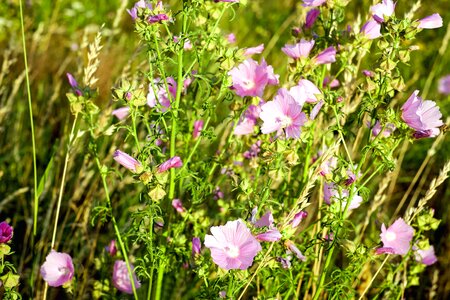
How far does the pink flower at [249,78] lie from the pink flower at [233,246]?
1.11 ft

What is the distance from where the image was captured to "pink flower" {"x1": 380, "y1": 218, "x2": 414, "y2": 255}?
1.40m

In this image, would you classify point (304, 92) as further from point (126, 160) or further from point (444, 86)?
point (444, 86)

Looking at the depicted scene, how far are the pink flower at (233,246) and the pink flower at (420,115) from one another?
15.2 inches

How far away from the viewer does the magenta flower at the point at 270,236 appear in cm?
116

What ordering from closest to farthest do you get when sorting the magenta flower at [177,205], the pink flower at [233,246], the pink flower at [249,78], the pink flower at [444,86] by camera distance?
the pink flower at [233,246], the pink flower at [249,78], the magenta flower at [177,205], the pink flower at [444,86]

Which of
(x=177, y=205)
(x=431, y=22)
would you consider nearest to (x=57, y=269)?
(x=177, y=205)

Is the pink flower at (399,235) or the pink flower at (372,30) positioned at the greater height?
the pink flower at (372,30)

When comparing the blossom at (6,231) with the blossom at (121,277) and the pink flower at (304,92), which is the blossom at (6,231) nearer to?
the blossom at (121,277)

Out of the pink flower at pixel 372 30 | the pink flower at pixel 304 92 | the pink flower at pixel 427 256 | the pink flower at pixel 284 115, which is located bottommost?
the pink flower at pixel 427 256

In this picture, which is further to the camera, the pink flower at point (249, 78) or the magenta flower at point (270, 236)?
the pink flower at point (249, 78)

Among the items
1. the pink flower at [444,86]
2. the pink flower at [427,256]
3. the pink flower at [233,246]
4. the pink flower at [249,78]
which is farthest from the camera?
the pink flower at [444,86]

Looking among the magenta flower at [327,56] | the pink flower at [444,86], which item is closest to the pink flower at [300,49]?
the magenta flower at [327,56]

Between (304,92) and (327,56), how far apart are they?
0.17 m

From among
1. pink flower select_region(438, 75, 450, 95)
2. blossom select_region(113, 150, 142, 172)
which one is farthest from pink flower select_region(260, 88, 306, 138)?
pink flower select_region(438, 75, 450, 95)
